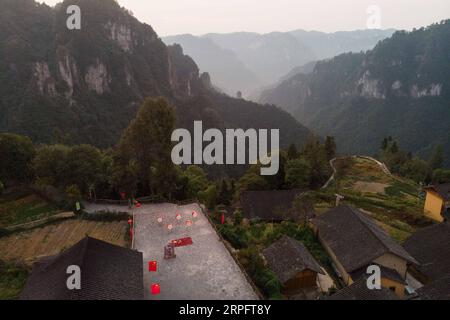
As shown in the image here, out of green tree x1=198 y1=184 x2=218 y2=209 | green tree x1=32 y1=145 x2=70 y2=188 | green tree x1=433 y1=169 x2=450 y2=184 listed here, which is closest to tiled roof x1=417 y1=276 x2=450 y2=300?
green tree x1=198 y1=184 x2=218 y2=209

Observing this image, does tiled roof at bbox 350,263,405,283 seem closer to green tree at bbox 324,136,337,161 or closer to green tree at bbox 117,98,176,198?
green tree at bbox 117,98,176,198

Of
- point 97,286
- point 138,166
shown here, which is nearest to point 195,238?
point 97,286

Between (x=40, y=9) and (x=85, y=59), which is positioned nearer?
(x=85, y=59)

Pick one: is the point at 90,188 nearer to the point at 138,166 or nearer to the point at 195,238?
the point at 138,166

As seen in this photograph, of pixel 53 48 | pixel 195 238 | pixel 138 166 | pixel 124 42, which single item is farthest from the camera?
pixel 124 42

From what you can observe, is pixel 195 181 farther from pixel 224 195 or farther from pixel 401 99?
pixel 401 99
